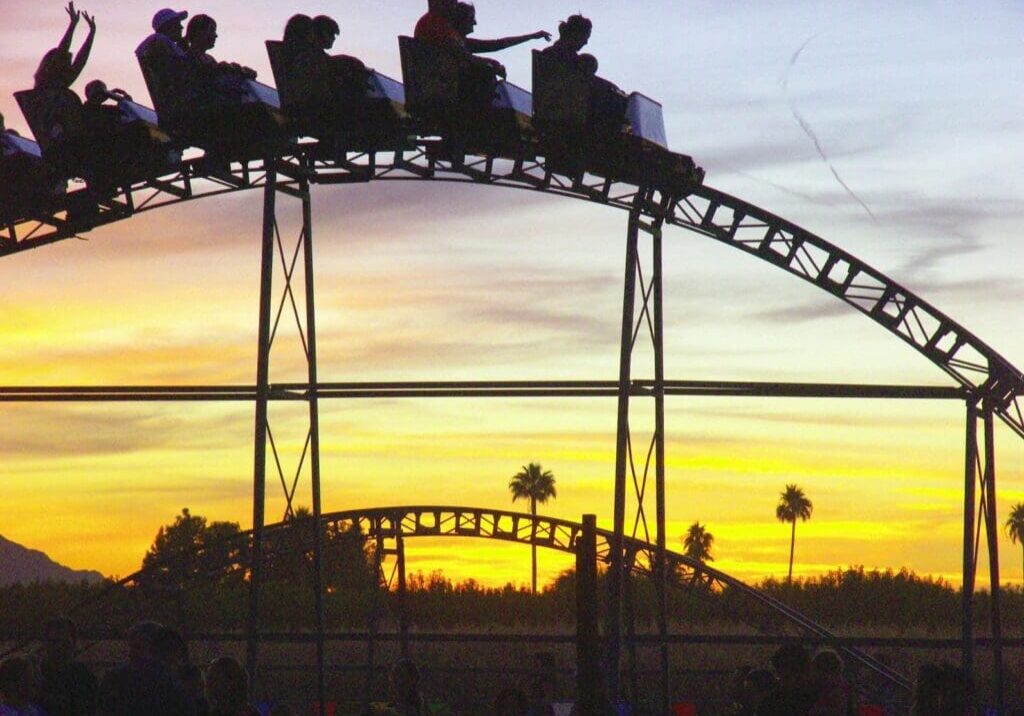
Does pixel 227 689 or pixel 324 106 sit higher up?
pixel 324 106

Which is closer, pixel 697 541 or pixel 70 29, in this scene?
pixel 70 29

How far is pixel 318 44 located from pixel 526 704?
9.43 metres

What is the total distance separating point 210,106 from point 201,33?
90 cm

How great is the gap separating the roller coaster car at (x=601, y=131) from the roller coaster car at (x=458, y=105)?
0.32m

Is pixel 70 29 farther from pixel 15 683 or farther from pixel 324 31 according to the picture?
pixel 15 683

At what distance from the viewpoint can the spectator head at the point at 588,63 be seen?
17875 millimetres

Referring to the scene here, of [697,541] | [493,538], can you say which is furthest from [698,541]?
[493,538]

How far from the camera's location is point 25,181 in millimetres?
19891

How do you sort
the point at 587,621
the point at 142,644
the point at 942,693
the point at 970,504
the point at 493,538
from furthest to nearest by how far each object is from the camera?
the point at 493,538 → the point at 970,504 → the point at 142,644 → the point at 942,693 → the point at 587,621

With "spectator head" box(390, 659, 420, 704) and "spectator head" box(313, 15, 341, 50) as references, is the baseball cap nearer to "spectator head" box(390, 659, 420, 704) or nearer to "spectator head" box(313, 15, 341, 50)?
"spectator head" box(313, 15, 341, 50)

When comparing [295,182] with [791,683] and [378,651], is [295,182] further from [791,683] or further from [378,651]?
[378,651]

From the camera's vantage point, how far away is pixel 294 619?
50062mm

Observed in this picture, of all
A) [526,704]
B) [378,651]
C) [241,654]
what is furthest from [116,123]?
[241,654]

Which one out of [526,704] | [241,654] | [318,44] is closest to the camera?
[526,704]
